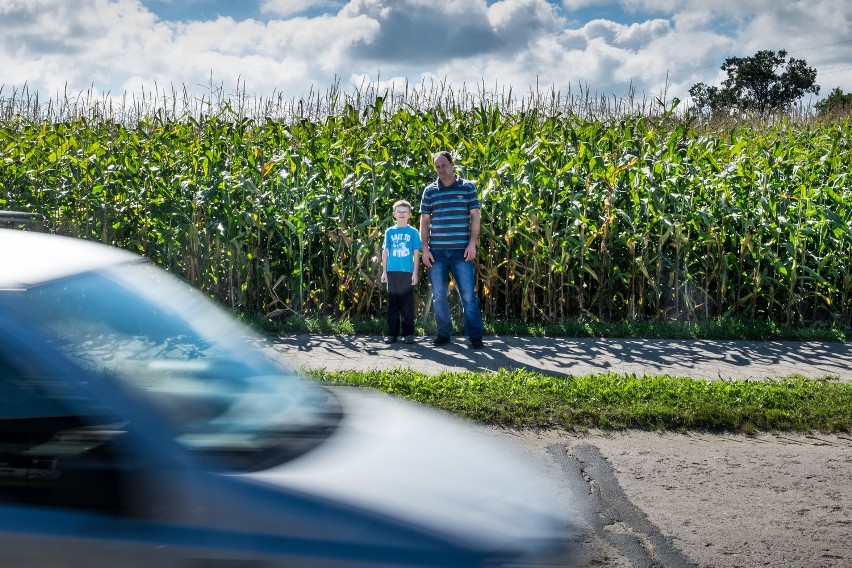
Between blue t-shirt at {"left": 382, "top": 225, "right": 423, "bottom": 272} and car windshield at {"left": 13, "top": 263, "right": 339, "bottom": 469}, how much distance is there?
6.13 metres

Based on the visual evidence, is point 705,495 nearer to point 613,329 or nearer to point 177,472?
point 177,472

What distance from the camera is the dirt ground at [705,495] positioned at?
427cm

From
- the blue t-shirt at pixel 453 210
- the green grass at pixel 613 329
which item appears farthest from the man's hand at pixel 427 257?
the green grass at pixel 613 329

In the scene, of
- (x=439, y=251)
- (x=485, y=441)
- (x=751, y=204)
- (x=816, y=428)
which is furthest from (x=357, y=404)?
(x=751, y=204)

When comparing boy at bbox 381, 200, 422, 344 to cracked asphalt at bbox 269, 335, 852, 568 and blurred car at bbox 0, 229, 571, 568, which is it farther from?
blurred car at bbox 0, 229, 571, 568

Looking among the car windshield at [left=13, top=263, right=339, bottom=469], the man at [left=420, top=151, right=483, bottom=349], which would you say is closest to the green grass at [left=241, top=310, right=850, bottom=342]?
the man at [left=420, top=151, right=483, bottom=349]

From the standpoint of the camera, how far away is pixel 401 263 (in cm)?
949

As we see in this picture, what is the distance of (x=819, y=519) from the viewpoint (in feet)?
15.4

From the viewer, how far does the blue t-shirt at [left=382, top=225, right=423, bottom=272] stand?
948 centimetres

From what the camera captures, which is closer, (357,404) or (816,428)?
(357,404)

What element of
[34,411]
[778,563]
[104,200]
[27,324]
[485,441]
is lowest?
[778,563]

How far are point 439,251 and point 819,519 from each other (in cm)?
536

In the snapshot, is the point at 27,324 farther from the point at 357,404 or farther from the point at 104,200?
the point at 104,200

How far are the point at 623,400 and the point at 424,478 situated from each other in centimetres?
452
